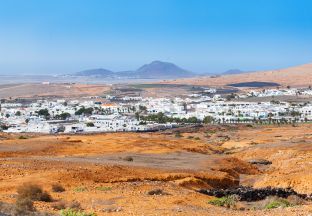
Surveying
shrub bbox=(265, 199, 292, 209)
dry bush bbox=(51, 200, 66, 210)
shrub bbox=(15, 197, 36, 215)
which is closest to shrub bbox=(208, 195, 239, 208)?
shrub bbox=(265, 199, 292, 209)

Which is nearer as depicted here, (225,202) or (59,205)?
(59,205)

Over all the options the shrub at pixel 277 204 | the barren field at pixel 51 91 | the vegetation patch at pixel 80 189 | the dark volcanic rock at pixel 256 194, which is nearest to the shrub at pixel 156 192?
the vegetation patch at pixel 80 189

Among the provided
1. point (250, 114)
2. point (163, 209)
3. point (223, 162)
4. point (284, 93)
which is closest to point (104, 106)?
point (250, 114)

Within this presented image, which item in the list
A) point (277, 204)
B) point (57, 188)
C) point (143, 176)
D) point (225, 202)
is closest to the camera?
point (277, 204)

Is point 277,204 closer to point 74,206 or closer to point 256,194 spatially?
point 256,194

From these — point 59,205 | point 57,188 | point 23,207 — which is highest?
point 23,207

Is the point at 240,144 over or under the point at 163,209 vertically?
under

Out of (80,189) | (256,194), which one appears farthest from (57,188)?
(256,194)

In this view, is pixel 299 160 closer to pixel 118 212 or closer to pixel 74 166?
pixel 74 166

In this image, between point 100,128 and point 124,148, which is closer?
point 124,148

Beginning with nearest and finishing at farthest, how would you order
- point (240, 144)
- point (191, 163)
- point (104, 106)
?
point (191, 163) < point (240, 144) < point (104, 106)

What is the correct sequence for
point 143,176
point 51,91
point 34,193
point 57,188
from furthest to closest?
point 51,91
point 143,176
point 57,188
point 34,193
